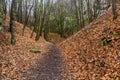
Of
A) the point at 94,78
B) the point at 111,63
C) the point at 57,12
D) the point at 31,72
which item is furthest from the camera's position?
the point at 57,12

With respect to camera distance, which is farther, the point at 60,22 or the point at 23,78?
the point at 60,22

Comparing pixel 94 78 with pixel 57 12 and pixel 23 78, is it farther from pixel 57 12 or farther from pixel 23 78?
pixel 57 12

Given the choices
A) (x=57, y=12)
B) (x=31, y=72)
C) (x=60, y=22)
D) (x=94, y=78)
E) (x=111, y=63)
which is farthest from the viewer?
(x=57, y=12)

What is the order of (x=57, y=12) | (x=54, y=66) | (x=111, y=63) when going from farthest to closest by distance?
(x=57, y=12) → (x=54, y=66) → (x=111, y=63)

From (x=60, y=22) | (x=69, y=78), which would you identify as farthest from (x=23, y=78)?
(x=60, y=22)

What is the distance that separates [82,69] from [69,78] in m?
1.68

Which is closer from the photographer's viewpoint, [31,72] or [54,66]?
[31,72]

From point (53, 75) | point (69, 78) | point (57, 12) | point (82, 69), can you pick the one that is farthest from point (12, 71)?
point (57, 12)

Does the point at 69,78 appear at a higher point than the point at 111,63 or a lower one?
lower

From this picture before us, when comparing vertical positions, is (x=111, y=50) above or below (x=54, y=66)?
above

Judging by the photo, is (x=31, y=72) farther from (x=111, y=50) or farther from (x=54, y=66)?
(x=111, y=50)

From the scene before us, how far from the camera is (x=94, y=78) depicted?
1065 cm

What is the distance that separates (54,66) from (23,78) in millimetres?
3610

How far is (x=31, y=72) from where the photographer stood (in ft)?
40.4
